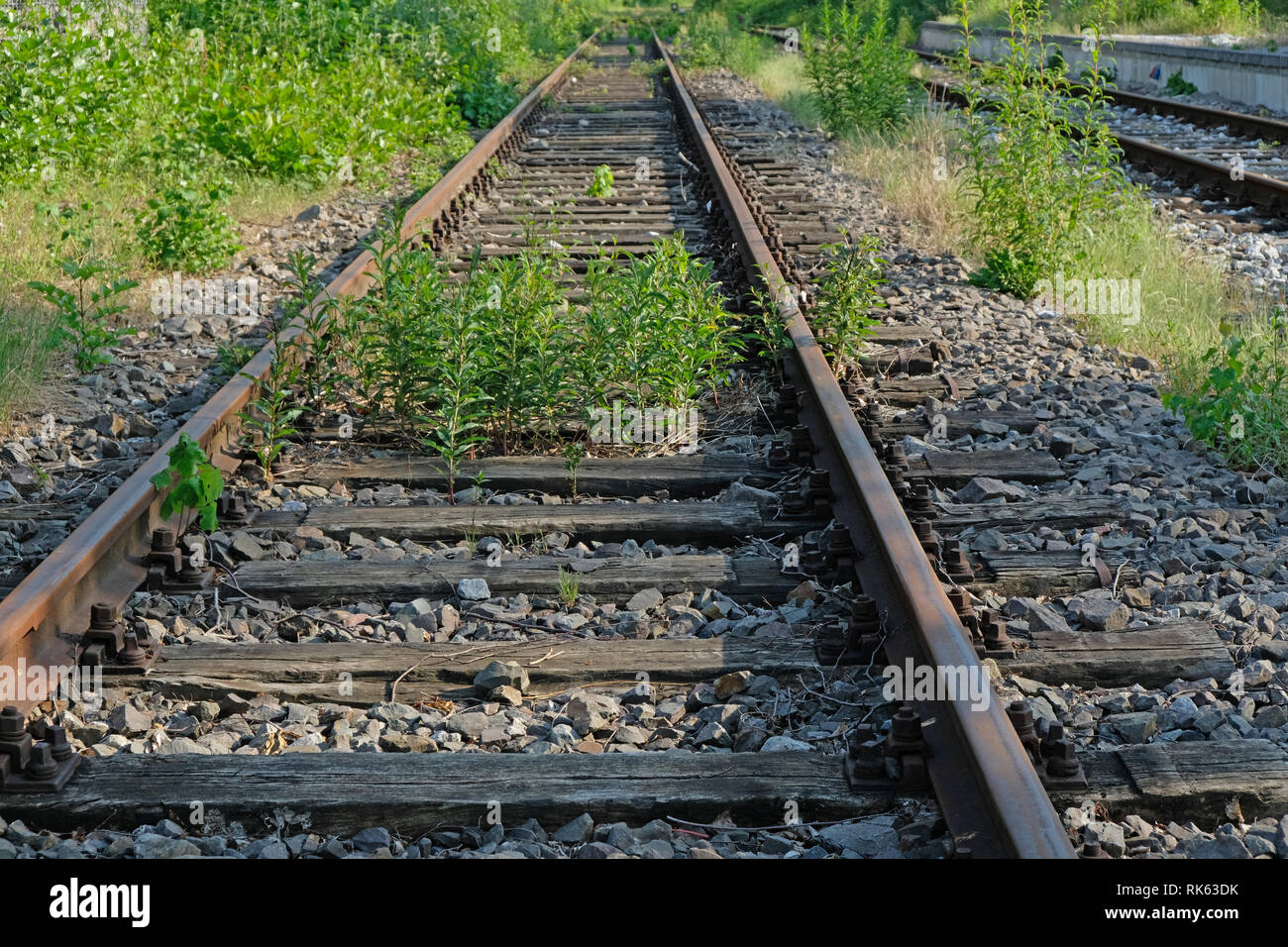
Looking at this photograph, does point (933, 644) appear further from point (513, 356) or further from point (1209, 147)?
point (1209, 147)

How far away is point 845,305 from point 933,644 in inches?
111

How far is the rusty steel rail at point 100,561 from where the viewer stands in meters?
3.12

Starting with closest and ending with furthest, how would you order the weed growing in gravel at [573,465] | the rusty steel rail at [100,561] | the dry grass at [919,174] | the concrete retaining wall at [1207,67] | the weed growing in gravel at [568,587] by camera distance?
the rusty steel rail at [100,561] < the weed growing in gravel at [568,587] < the weed growing in gravel at [573,465] < the dry grass at [919,174] < the concrete retaining wall at [1207,67]

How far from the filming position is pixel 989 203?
7.15m

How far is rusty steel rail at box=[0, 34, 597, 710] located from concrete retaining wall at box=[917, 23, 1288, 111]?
965 cm

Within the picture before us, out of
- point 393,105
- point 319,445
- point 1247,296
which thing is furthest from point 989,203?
point 393,105

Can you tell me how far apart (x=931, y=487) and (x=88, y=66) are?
23.3ft

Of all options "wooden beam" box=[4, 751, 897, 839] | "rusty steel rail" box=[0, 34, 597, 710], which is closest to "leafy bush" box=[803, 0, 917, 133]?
"rusty steel rail" box=[0, 34, 597, 710]

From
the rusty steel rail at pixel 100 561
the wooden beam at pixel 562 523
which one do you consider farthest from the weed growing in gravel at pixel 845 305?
the rusty steel rail at pixel 100 561

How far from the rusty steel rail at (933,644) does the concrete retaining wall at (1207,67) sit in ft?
29.5

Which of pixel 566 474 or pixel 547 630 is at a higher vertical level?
pixel 566 474

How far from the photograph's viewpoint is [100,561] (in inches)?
139

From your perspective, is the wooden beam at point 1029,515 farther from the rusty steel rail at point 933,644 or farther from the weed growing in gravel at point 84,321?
the weed growing in gravel at point 84,321

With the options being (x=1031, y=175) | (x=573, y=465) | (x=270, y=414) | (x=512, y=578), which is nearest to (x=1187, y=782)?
(x=512, y=578)
